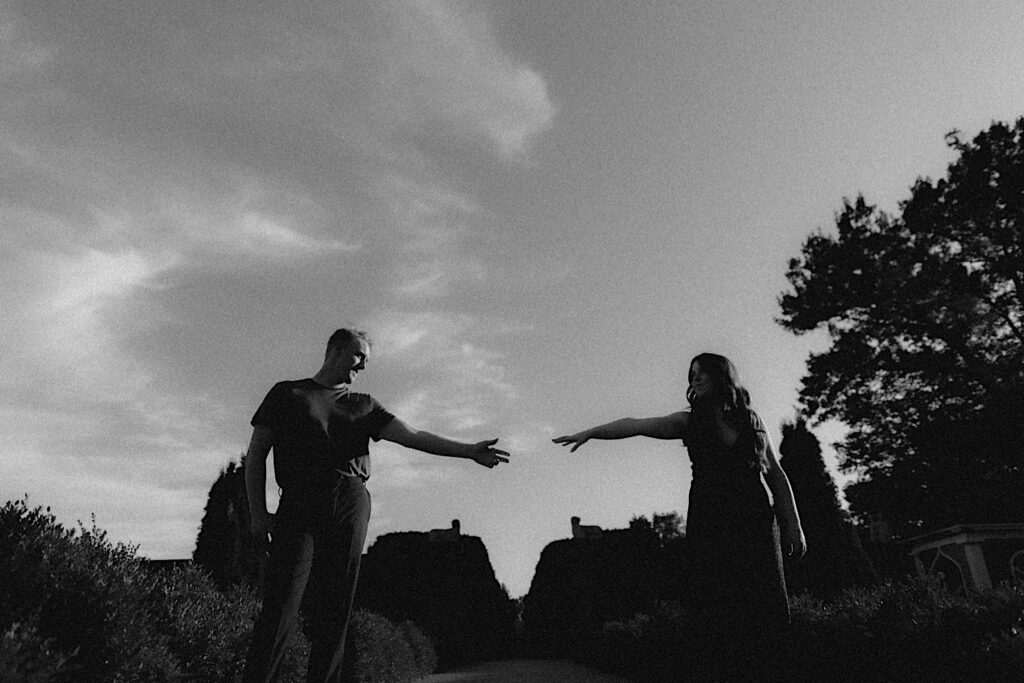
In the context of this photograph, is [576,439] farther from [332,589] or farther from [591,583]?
[591,583]

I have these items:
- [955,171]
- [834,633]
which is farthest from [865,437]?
[834,633]

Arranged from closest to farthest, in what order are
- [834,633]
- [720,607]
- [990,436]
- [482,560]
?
[720,607], [834,633], [990,436], [482,560]

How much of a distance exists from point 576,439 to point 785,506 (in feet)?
3.91

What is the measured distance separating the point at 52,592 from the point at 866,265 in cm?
2503

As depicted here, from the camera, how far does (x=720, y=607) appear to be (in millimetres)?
2922

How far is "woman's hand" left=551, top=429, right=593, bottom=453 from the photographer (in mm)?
3877

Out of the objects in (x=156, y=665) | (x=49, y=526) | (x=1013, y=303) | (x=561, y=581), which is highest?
(x=1013, y=303)

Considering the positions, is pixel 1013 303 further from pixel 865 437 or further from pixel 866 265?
pixel 865 437

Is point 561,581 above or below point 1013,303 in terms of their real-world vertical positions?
below

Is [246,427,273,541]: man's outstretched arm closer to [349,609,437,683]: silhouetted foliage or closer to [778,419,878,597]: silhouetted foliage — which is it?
[349,609,437,683]: silhouetted foliage

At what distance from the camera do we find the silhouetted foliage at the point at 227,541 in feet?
70.8

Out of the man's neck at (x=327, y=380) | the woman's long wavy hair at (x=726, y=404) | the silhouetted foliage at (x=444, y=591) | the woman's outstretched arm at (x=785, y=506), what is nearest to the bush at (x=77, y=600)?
the man's neck at (x=327, y=380)

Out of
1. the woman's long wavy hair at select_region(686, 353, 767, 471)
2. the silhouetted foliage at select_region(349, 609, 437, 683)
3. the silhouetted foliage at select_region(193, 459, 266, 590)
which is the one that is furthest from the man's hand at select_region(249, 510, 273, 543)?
the silhouetted foliage at select_region(193, 459, 266, 590)

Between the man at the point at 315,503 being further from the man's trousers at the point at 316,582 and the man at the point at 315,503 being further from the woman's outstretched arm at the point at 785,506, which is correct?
the woman's outstretched arm at the point at 785,506
